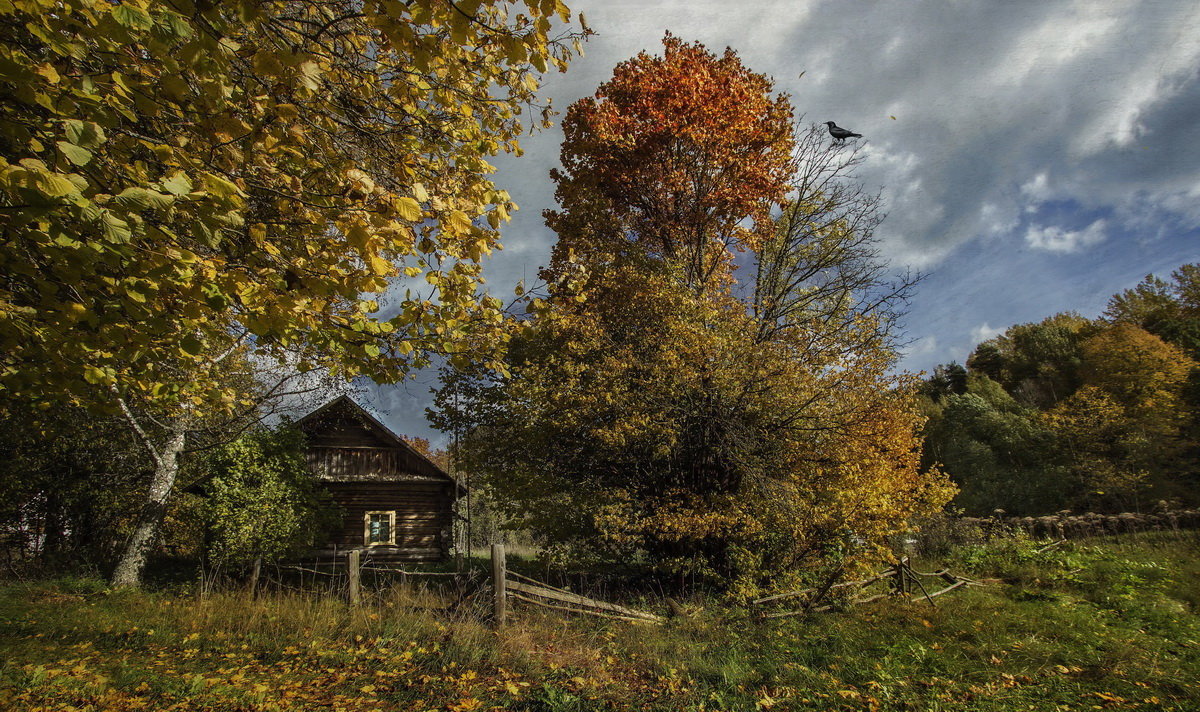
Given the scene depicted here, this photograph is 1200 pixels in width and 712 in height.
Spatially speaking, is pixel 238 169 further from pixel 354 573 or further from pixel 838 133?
pixel 838 133

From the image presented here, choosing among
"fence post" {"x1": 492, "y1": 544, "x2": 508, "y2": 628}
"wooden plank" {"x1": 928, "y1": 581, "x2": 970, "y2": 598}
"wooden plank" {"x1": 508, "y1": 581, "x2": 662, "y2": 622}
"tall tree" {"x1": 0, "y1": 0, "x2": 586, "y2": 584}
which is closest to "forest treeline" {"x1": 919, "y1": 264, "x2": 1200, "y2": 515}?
"wooden plank" {"x1": 928, "y1": 581, "x2": 970, "y2": 598}

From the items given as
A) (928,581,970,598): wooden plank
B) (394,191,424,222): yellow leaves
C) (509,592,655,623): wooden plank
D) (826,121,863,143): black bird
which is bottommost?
(928,581,970,598): wooden plank

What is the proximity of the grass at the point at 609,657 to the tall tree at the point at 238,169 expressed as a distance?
9.87 ft

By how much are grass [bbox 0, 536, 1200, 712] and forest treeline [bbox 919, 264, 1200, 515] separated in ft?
64.3

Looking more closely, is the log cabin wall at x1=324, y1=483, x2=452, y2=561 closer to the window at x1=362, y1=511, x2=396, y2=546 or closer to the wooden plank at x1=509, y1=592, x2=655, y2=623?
Result: the window at x1=362, y1=511, x2=396, y2=546

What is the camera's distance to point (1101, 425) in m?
28.8

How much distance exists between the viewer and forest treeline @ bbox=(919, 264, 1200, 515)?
27.2 m

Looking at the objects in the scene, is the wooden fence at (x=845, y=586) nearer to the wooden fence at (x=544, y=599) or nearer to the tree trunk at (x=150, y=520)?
the wooden fence at (x=544, y=599)

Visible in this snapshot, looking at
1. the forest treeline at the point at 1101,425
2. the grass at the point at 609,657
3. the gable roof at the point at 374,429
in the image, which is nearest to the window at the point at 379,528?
the gable roof at the point at 374,429

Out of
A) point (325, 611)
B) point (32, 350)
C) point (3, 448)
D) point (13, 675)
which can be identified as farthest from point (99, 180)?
point (3, 448)

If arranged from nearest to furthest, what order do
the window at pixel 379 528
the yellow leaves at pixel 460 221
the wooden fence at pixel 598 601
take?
the yellow leaves at pixel 460 221
the wooden fence at pixel 598 601
the window at pixel 379 528

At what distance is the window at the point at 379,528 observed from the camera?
1983 centimetres

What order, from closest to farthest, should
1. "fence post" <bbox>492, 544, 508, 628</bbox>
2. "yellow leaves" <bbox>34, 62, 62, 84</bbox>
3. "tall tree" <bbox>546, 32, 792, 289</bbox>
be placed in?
1. "yellow leaves" <bbox>34, 62, 62, 84</bbox>
2. "fence post" <bbox>492, 544, 508, 628</bbox>
3. "tall tree" <bbox>546, 32, 792, 289</bbox>

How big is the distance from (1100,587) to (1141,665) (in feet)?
16.5
